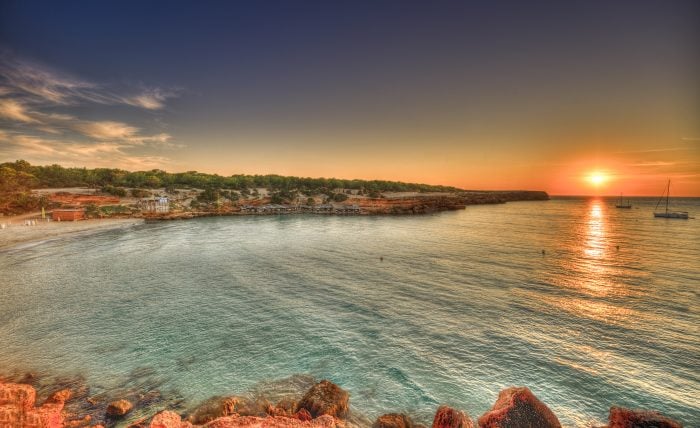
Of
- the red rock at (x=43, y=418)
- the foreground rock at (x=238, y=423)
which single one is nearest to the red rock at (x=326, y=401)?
the foreground rock at (x=238, y=423)

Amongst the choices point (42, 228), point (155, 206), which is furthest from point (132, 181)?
point (42, 228)

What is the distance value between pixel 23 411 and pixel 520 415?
13588 millimetres

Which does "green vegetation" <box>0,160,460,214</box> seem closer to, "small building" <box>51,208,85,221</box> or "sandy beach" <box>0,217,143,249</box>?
"small building" <box>51,208,85,221</box>

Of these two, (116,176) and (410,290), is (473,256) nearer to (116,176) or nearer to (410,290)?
(410,290)

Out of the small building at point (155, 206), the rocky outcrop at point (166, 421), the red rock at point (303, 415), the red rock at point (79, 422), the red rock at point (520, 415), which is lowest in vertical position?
the red rock at point (79, 422)

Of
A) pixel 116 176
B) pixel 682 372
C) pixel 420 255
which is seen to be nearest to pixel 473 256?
pixel 420 255

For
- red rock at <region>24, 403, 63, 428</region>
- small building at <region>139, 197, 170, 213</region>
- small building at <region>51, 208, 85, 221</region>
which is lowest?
red rock at <region>24, 403, 63, 428</region>

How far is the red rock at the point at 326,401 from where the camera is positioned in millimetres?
10047

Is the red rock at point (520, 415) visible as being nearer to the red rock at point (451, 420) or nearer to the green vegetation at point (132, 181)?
the red rock at point (451, 420)

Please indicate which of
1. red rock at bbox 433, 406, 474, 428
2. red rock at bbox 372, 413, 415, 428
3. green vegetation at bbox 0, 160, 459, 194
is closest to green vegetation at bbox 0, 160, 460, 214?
green vegetation at bbox 0, 160, 459, 194

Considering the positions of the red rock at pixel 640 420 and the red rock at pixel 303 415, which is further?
the red rock at pixel 303 415

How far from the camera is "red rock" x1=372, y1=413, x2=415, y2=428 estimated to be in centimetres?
941

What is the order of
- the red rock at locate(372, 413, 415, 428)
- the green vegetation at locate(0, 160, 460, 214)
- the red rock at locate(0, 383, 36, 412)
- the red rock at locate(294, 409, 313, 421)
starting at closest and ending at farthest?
the red rock at locate(0, 383, 36, 412) → the red rock at locate(372, 413, 415, 428) → the red rock at locate(294, 409, 313, 421) → the green vegetation at locate(0, 160, 460, 214)

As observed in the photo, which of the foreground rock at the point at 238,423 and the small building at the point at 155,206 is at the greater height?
the small building at the point at 155,206
